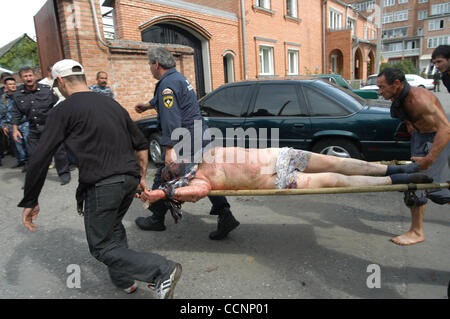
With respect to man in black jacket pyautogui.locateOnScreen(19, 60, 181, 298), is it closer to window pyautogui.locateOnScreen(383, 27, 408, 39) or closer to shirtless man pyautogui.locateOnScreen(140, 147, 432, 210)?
shirtless man pyautogui.locateOnScreen(140, 147, 432, 210)

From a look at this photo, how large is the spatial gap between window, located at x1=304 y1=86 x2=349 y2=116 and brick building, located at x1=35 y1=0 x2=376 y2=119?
5.24 metres

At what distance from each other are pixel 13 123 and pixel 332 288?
6511 mm

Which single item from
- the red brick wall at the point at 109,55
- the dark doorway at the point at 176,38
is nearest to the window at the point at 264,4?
the dark doorway at the point at 176,38

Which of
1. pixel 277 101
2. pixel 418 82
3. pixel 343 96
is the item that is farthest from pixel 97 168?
pixel 418 82

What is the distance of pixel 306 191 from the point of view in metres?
2.47

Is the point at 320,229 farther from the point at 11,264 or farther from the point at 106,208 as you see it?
the point at 11,264

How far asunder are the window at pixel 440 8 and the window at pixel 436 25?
203cm

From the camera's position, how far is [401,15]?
61500mm

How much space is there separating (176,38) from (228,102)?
7.91 meters

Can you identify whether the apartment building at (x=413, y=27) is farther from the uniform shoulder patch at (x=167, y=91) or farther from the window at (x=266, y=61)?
the uniform shoulder patch at (x=167, y=91)

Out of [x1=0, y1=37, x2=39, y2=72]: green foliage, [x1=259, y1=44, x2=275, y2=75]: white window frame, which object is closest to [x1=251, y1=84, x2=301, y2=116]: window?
[x1=259, y1=44, x2=275, y2=75]: white window frame

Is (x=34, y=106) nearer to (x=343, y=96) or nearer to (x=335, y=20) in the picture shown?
(x=343, y=96)

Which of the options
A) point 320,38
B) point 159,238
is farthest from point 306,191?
point 320,38

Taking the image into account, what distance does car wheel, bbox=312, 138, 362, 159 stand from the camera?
4895 millimetres
